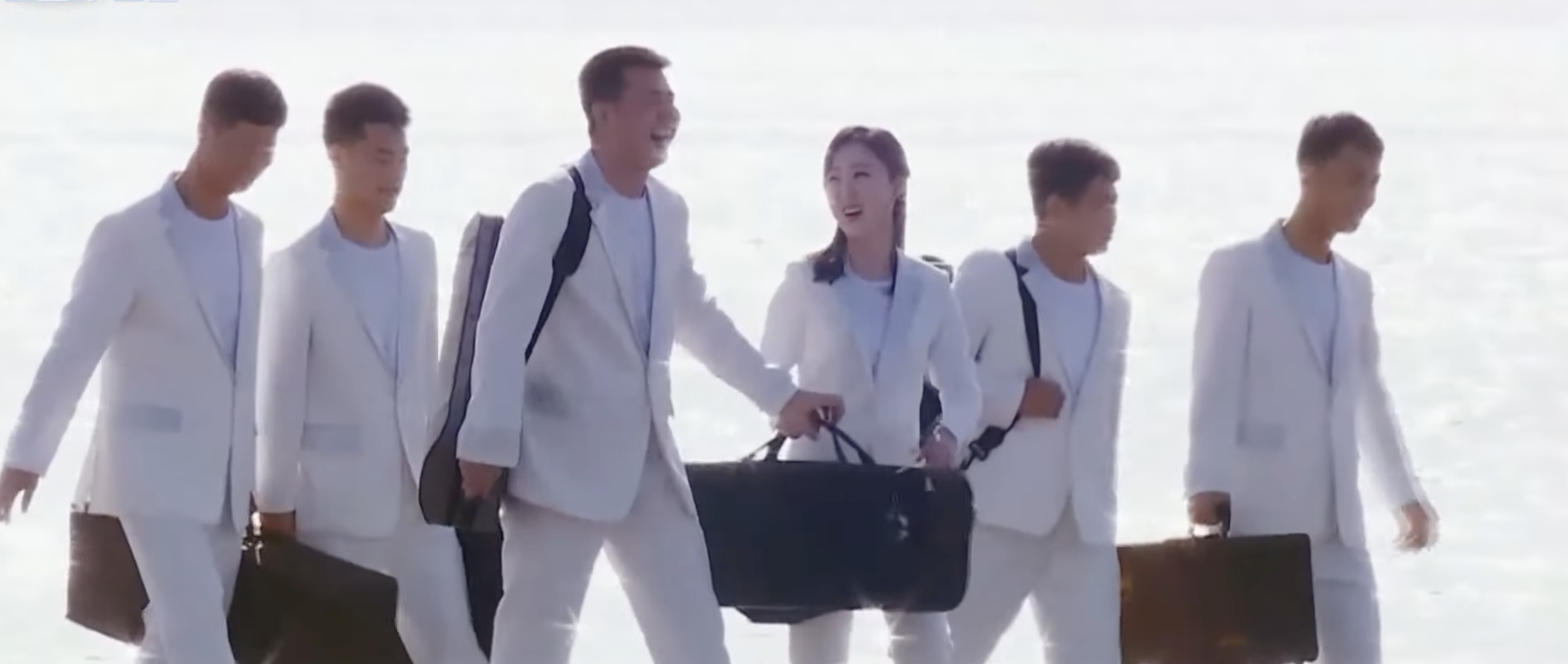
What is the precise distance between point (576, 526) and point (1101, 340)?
55.0 inches

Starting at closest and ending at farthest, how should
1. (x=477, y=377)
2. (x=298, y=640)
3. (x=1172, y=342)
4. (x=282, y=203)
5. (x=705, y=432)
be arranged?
1. (x=477, y=377)
2. (x=298, y=640)
3. (x=705, y=432)
4. (x=1172, y=342)
5. (x=282, y=203)

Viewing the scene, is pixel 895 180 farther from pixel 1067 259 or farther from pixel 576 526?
pixel 576 526

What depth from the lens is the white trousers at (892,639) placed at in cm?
692

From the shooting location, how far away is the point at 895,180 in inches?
273

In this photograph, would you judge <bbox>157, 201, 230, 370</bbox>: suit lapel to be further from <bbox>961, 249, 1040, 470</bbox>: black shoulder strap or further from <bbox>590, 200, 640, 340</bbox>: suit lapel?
A: <bbox>961, 249, 1040, 470</bbox>: black shoulder strap

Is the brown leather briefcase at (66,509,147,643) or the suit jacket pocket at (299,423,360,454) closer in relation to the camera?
the brown leather briefcase at (66,509,147,643)

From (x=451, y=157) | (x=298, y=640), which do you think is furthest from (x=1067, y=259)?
(x=451, y=157)

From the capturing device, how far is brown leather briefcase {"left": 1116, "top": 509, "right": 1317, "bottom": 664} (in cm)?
696

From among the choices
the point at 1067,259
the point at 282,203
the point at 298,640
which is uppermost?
the point at 282,203

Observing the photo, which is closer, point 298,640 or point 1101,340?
point 298,640

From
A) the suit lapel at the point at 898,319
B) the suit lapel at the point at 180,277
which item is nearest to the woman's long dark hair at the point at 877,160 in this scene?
the suit lapel at the point at 898,319

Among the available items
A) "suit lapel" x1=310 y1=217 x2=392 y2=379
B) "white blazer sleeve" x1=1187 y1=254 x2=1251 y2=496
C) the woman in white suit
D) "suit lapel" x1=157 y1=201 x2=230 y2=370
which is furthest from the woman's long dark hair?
"suit lapel" x1=157 y1=201 x2=230 y2=370

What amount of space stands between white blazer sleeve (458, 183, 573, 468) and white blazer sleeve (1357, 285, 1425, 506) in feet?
6.63

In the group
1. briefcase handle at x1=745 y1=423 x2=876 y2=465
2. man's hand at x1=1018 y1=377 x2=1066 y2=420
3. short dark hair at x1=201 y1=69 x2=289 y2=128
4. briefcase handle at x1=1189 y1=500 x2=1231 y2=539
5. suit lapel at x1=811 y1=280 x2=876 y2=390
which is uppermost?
short dark hair at x1=201 y1=69 x2=289 y2=128
